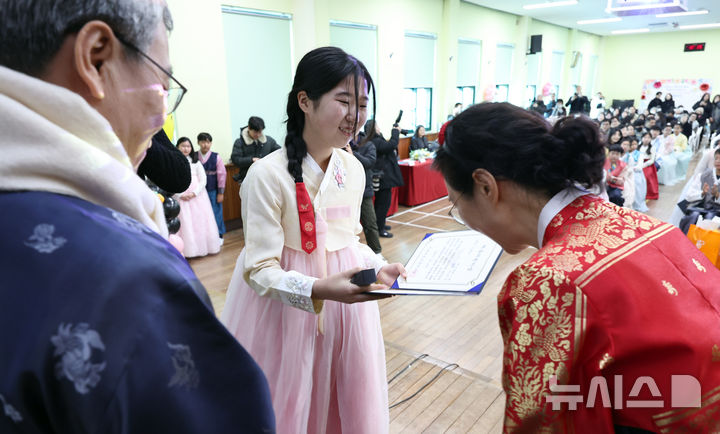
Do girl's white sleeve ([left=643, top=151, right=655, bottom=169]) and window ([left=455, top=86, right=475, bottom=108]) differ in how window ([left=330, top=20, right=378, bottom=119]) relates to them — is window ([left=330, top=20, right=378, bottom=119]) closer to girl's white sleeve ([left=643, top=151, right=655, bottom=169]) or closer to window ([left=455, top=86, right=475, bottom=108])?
window ([left=455, top=86, right=475, bottom=108])

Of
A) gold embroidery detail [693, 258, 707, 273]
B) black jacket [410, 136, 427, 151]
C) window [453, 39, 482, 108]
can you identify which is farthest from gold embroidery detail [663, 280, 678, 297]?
window [453, 39, 482, 108]

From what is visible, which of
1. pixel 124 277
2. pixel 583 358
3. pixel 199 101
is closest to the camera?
pixel 124 277

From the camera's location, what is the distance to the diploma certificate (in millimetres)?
1017

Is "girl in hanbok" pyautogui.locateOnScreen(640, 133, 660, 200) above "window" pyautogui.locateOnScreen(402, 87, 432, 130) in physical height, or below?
below

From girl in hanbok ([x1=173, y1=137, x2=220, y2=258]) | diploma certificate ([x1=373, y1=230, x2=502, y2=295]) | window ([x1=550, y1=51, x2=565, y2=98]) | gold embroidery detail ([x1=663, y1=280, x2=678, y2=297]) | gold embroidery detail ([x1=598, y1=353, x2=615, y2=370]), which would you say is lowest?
girl in hanbok ([x1=173, y1=137, x2=220, y2=258])

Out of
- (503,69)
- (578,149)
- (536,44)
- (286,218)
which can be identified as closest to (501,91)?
(503,69)

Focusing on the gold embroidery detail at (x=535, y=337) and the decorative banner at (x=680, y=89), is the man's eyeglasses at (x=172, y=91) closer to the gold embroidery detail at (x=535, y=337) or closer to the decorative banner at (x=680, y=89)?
the gold embroidery detail at (x=535, y=337)

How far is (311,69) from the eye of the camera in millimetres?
1265

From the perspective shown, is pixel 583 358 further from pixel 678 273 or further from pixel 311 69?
pixel 311 69

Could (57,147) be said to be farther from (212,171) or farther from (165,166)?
(212,171)

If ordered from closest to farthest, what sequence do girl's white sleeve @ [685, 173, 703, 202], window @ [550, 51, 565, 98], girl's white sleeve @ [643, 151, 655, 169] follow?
1. girl's white sleeve @ [685, 173, 703, 202]
2. girl's white sleeve @ [643, 151, 655, 169]
3. window @ [550, 51, 565, 98]

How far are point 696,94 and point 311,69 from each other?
20.5 meters

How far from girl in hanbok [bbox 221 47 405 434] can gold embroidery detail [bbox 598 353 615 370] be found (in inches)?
20.2

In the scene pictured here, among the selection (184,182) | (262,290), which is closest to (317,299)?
(262,290)
